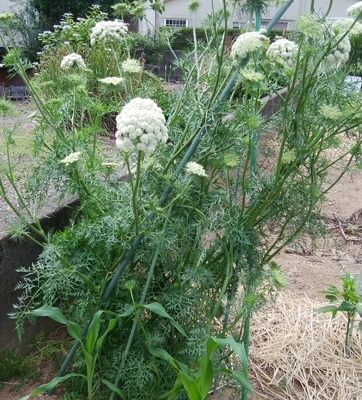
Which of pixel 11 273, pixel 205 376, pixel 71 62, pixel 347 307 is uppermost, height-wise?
pixel 71 62

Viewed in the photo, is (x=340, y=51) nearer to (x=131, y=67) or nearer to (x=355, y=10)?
(x=355, y=10)

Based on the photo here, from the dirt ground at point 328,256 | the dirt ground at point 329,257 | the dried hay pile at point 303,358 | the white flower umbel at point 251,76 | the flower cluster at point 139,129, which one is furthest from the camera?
the dirt ground at point 329,257

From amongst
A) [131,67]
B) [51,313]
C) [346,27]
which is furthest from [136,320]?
[346,27]

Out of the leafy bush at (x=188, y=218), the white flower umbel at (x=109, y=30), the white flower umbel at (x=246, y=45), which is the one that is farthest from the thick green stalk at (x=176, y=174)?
the white flower umbel at (x=109, y=30)

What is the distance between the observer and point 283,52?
212cm

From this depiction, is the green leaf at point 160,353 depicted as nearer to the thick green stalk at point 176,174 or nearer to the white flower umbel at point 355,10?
the thick green stalk at point 176,174

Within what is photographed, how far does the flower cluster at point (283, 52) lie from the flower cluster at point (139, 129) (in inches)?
21.9

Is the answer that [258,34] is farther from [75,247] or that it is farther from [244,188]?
[75,247]

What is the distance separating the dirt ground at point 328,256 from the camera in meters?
4.22

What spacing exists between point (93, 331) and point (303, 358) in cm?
145

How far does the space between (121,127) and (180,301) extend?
0.86 meters

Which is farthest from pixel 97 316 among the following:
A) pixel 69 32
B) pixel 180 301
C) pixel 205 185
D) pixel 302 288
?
pixel 69 32

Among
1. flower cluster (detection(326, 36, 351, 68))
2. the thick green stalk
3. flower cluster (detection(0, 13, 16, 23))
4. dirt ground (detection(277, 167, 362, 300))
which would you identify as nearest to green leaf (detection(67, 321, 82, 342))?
the thick green stalk

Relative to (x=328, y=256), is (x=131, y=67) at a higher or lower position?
higher
